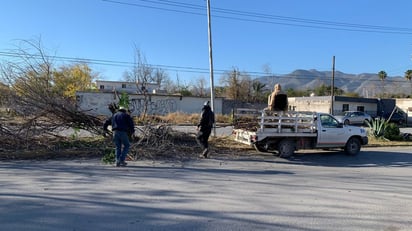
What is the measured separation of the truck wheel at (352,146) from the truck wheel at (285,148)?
276 cm

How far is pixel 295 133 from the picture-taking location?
12.8m

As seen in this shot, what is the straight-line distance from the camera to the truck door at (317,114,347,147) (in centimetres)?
1323

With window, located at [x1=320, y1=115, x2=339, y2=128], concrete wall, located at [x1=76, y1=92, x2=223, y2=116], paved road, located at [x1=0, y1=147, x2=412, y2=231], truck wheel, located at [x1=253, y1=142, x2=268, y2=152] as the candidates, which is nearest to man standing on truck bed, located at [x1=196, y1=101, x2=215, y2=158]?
paved road, located at [x1=0, y1=147, x2=412, y2=231]

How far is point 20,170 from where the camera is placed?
30.2 feet

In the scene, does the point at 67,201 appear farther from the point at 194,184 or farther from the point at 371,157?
the point at 371,157

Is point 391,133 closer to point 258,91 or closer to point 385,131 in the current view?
point 385,131

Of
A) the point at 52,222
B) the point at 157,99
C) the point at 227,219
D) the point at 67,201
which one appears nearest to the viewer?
the point at 52,222

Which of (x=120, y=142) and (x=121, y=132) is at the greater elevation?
(x=121, y=132)

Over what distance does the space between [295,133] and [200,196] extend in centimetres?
686

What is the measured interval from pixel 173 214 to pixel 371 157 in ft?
35.8

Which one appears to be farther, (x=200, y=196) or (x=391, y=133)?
(x=391, y=133)

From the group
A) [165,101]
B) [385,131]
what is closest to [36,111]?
[385,131]

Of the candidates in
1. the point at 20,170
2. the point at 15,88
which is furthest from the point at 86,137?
the point at 20,170

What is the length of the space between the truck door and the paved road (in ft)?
7.41
